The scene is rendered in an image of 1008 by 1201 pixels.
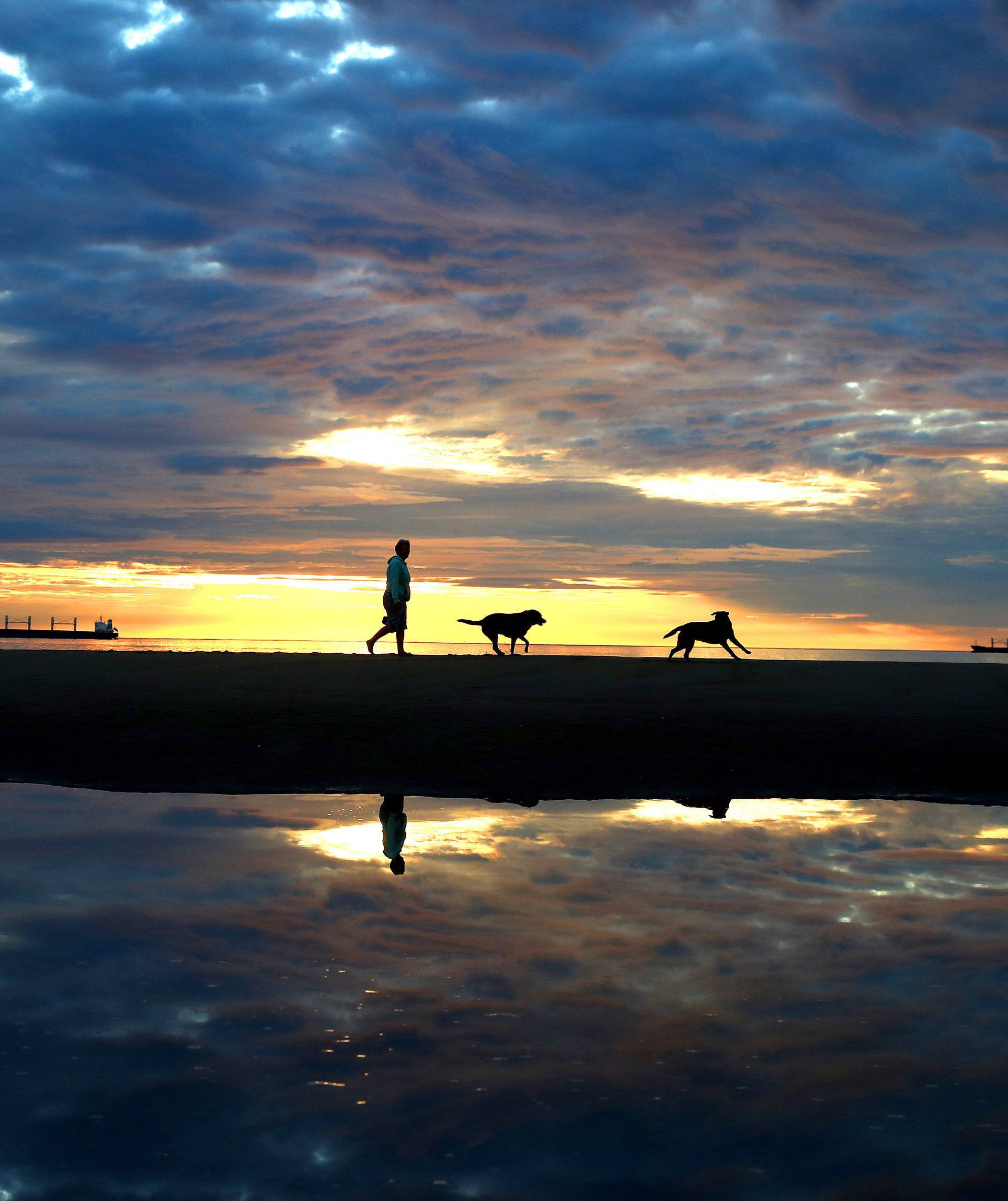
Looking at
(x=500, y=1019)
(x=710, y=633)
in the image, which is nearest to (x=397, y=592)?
(x=710, y=633)

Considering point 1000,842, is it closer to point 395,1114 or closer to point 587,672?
point 395,1114

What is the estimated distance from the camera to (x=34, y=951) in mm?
5656

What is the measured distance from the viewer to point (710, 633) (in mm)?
25422

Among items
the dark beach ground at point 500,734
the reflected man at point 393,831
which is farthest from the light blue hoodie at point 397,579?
the reflected man at point 393,831

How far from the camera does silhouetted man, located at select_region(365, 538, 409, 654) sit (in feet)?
70.5

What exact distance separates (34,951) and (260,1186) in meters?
2.79

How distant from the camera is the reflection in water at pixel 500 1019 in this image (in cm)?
354

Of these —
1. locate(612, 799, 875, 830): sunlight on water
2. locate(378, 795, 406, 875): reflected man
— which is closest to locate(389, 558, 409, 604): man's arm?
locate(378, 795, 406, 875): reflected man

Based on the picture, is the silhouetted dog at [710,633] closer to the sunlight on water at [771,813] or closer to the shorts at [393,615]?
the shorts at [393,615]

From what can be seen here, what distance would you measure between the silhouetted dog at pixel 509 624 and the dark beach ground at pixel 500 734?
6.94 metres

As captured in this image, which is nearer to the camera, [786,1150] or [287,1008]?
[786,1150]

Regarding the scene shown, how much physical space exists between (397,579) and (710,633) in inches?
305

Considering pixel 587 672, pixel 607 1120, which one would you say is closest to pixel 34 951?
pixel 607 1120

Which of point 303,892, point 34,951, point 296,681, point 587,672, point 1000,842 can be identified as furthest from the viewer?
point 587,672
